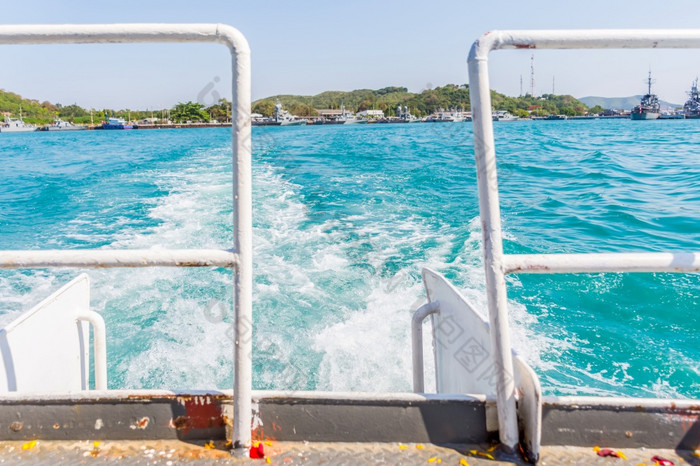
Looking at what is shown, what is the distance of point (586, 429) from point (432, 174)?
430 inches

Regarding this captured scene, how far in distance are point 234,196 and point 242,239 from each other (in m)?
0.12

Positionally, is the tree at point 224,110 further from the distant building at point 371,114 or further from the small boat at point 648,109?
the small boat at point 648,109

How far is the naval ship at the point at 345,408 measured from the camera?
1.20 m

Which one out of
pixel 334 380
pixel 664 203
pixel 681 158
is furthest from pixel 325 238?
pixel 681 158

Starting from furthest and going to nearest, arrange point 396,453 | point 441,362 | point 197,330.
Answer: point 197,330
point 441,362
point 396,453

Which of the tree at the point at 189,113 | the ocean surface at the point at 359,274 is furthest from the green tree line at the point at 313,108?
the ocean surface at the point at 359,274

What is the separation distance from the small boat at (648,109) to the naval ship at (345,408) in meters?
73.6

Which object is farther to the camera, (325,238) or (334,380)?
(325,238)

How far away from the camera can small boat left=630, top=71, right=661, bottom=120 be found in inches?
2451

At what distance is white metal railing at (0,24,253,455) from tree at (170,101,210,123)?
72.2m

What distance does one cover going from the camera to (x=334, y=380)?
10.8 ft

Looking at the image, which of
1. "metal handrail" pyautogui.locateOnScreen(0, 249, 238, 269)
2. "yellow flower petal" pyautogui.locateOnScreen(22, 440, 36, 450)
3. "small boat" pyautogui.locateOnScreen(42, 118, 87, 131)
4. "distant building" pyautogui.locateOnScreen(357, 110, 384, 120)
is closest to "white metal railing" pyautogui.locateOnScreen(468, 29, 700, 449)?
"metal handrail" pyautogui.locateOnScreen(0, 249, 238, 269)

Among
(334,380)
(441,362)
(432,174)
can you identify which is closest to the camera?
(441,362)

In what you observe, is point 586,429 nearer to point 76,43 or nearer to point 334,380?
point 76,43
